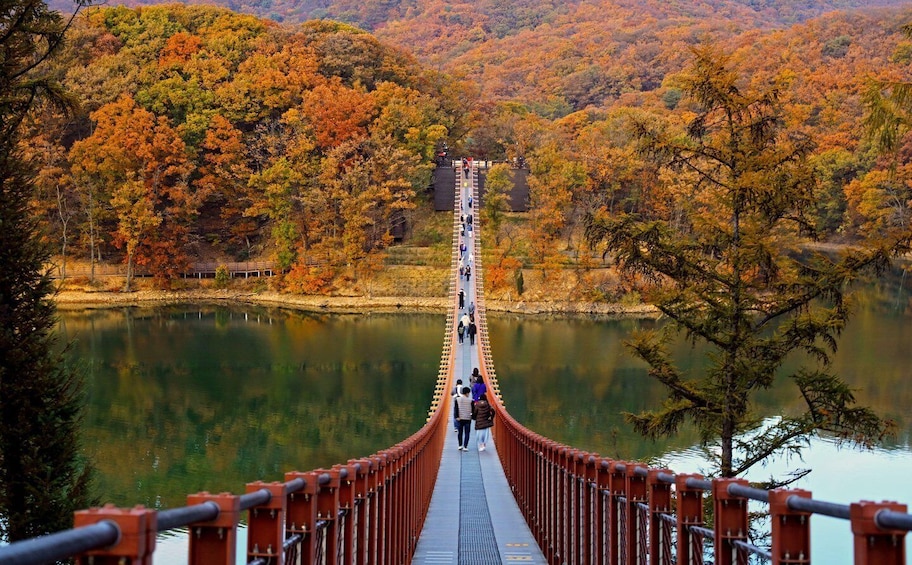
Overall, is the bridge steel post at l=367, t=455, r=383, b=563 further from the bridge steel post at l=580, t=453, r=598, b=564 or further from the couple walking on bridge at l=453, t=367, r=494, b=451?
the couple walking on bridge at l=453, t=367, r=494, b=451

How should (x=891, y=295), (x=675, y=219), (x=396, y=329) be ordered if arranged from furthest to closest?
(x=675, y=219) < (x=891, y=295) < (x=396, y=329)

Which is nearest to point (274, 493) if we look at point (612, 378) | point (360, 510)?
point (360, 510)

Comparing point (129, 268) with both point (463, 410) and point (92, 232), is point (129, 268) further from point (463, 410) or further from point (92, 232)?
point (463, 410)

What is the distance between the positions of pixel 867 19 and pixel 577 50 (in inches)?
1199

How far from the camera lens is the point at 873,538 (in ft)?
8.84

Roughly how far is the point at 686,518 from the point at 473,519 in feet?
19.9

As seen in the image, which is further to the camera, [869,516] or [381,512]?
[381,512]

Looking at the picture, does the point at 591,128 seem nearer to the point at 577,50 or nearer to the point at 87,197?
the point at 87,197

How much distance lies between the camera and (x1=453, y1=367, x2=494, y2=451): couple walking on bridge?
14445mm

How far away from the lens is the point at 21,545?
1.87m

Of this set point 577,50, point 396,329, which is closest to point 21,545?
point 396,329

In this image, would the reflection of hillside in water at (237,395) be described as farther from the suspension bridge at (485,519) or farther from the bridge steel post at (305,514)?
the bridge steel post at (305,514)

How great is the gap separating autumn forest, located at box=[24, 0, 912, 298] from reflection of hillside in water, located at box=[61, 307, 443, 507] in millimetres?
7579

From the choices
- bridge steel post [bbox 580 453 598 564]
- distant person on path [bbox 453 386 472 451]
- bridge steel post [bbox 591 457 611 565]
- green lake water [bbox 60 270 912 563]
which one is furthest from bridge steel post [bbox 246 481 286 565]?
distant person on path [bbox 453 386 472 451]
